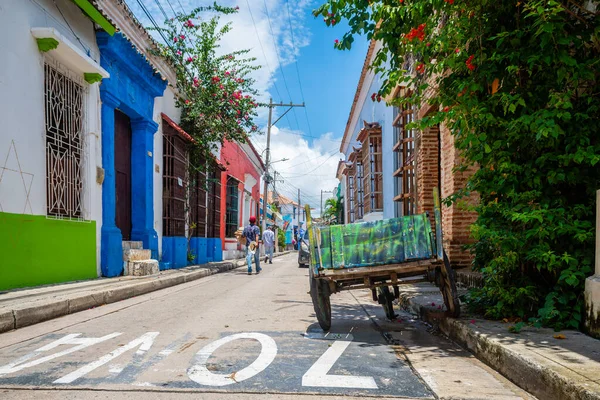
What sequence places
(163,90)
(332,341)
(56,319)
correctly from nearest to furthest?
(332,341) → (56,319) → (163,90)

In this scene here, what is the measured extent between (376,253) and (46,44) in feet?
21.2

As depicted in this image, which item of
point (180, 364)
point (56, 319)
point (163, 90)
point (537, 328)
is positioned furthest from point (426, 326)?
point (163, 90)

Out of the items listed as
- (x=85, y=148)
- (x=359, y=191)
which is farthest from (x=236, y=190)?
(x=85, y=148)

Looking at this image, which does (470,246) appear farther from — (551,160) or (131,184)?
(131,184)

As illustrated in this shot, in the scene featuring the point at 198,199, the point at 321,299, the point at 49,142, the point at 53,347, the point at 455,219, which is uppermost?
the point at 49,142

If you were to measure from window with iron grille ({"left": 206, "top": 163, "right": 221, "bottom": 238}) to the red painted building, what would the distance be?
3.17ft

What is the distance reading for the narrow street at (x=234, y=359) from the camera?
3361mm

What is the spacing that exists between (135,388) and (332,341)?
2141 mm

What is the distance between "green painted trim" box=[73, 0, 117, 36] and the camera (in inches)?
357

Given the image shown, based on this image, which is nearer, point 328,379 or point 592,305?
point 328,379

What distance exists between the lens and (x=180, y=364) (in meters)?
3.96

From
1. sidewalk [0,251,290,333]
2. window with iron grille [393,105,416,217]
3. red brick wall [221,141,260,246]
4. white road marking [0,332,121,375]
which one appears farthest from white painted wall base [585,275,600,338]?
red brick wall [221,141,260,246]

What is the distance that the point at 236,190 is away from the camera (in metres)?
25.2

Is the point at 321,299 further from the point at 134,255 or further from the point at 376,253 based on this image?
the point at 134,255
